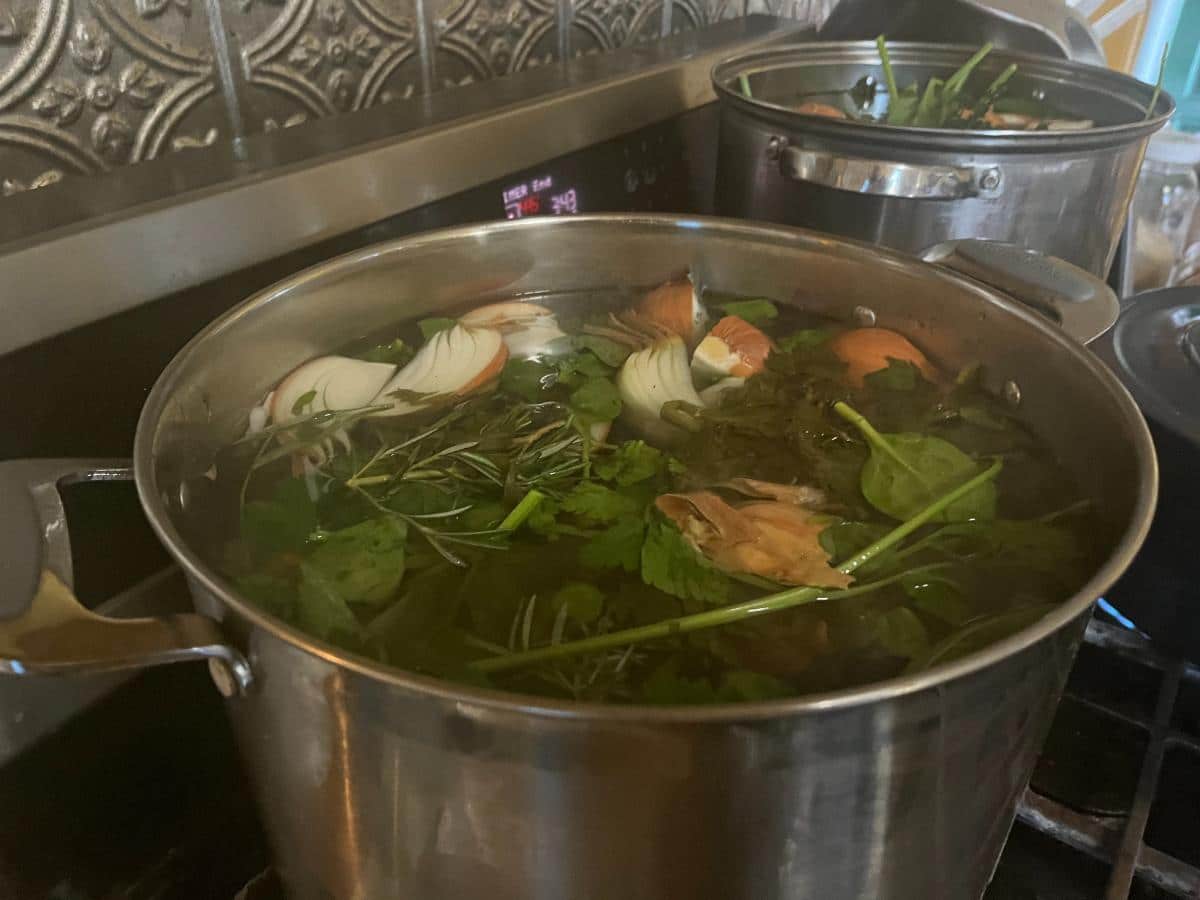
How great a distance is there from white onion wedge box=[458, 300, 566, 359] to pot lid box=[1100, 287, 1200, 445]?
1.59 feet

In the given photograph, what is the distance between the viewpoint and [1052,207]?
86 cm

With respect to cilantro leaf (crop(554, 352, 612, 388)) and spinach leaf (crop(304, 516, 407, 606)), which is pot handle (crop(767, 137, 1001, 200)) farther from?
spinach leaf (crop(304, 516, 407, 606))

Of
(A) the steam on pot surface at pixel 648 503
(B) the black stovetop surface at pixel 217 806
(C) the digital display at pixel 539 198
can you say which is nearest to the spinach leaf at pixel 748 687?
(A) the steam on pot surface at pixel 648 503

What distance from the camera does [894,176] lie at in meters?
0.83

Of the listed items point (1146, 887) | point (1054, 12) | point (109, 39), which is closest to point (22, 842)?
point (109, 39)

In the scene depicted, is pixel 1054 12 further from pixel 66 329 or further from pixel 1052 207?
pixel 66 329

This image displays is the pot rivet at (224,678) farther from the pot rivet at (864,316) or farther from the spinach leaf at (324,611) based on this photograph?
the pot rivet at (864,316)

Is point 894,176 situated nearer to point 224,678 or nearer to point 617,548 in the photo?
point 617,548

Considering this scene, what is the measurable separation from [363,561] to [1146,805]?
1.95ft

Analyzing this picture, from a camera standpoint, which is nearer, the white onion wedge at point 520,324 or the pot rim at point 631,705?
the pot rim at point 631,705

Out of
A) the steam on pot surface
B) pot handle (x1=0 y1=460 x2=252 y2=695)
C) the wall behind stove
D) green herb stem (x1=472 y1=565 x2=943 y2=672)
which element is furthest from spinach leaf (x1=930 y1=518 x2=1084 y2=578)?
the wall behind stove

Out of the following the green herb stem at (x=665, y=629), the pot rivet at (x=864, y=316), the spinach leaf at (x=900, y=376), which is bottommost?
the green herb stem at (x=665, y=629)

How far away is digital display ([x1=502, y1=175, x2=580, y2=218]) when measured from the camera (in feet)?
2.99

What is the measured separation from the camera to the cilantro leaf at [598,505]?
61 cm
